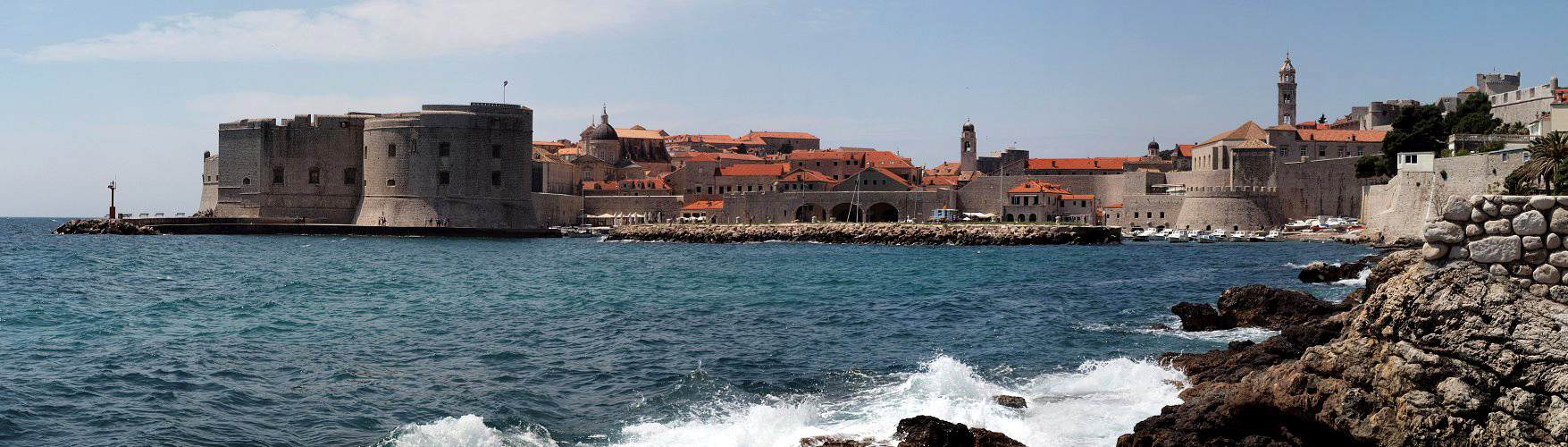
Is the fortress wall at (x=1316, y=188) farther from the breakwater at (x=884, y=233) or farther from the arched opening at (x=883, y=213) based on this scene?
the arched opening at (x=883, y=213)

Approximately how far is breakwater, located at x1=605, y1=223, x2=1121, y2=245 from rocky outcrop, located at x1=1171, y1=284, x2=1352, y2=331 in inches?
1277

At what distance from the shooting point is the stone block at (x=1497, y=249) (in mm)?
6773

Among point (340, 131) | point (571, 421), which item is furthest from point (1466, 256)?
point (340, 131)

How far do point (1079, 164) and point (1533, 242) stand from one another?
67972mm

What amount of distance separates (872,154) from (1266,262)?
51928 millimetres

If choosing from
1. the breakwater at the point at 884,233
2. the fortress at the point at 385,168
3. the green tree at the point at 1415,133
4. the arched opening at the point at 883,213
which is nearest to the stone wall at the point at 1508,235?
the breakwater at the point at 884,233

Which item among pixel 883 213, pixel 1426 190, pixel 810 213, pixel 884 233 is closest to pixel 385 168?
pixel 884 233

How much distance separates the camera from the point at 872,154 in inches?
3317

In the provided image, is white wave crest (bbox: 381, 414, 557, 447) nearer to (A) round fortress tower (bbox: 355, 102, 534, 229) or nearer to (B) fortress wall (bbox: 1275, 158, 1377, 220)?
(A) round fortress tower (bbox: 355, 102, 534, 229)

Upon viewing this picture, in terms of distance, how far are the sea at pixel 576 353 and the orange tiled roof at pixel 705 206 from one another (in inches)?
1509

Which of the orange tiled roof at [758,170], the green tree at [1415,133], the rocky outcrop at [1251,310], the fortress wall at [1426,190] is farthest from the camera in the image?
the orange tiled roof at [758,170]

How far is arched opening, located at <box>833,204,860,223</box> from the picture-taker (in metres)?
65.2

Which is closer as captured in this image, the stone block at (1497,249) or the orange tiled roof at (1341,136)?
the stone block at (1497,249)

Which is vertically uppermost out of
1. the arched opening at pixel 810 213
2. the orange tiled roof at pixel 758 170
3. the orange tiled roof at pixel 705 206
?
the orange tiled roof at pixel 758 170
